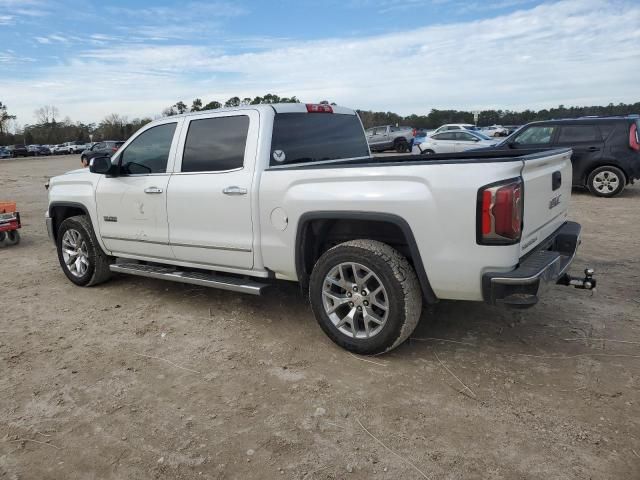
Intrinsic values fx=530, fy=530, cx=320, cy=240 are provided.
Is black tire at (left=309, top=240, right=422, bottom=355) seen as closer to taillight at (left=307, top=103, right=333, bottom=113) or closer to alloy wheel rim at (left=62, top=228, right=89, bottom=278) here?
taillight at (left=307, top=103, right=333, bottom=113)

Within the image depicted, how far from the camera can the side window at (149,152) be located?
5.00 m

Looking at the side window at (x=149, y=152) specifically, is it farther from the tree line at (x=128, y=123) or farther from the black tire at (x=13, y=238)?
the tree line at (x=128, y=123)

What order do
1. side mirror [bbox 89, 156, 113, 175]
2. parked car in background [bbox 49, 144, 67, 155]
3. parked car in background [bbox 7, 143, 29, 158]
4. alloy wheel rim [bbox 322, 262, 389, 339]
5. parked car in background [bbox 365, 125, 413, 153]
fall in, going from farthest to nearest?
parked car in background [bbox 49, 144, 67, 155], parked car in background [bbox 7, 143, 29, 158], parked car in background [bbox 365, 125, 413, 153], side mirror [bbox 89, 156, 113, 175], alloy wheel rim [bbox 322, 262, 389, 339]

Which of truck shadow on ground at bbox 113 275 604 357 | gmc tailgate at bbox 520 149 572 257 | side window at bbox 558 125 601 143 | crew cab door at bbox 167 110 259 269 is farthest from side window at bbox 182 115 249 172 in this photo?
side window at bbox 558 125 601 143

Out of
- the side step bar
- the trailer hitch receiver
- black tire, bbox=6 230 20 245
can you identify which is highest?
the trailer hitch receiver

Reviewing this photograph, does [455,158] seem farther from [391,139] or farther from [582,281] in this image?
[391,139]

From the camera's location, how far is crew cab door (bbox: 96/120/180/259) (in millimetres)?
4949

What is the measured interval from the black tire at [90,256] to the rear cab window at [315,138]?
2514 mm

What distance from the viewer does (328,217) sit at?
151 inches

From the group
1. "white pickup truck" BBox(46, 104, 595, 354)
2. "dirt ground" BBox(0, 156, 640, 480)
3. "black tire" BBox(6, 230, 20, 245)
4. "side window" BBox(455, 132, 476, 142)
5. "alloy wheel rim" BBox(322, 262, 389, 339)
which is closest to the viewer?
"dirt ground" BBox(0, 156, 640, 480)

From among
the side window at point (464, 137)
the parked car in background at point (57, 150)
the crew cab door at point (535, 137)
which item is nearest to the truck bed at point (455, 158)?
the crew cab door at point (535, 137)

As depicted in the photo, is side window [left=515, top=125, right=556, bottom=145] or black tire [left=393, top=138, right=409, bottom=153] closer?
side window [left=515, top=125, right=556, bottom=145]

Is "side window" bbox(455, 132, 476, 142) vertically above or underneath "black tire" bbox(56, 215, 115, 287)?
above

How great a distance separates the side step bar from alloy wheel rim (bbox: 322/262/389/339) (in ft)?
2.22
